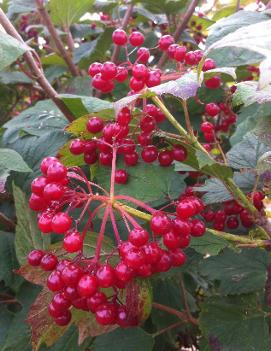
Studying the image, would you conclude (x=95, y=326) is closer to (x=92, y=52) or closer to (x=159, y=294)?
(x=159, y=294)

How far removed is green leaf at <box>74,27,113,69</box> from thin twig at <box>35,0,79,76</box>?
1.2 inches

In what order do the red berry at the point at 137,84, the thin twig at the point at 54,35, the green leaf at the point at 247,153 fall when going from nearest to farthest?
the red berry at the point at 137,84
the green leaf at the point at 247,153
the thin twig at the point at 54,35

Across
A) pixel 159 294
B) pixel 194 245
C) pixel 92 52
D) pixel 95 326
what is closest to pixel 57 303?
pixel 95 326

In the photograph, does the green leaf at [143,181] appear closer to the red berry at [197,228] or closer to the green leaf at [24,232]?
the red berry at [197,228]

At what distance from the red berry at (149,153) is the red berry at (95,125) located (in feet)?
0.31

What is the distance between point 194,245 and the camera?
96cm

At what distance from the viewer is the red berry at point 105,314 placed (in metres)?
0.74

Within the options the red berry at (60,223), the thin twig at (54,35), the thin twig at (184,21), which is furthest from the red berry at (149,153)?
the thin twig at (54,35)

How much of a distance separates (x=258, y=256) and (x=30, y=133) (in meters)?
0.70

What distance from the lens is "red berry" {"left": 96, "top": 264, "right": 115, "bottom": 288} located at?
71cm

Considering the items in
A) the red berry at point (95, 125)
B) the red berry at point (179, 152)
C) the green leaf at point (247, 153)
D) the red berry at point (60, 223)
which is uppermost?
the red berry at point (95, 125)

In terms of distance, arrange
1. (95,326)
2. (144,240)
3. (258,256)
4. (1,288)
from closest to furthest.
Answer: (144,240) < (95,326) < (258,256) < (1,288)

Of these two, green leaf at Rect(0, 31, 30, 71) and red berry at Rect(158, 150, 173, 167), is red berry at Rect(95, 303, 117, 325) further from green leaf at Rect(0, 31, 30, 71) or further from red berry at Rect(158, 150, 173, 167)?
green leaf at Rect(0, 31, 30, 71)

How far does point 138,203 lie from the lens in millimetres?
742
